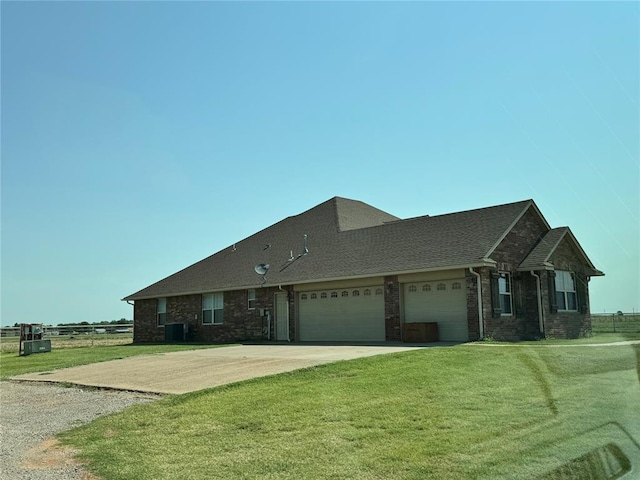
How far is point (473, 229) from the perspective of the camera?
24188 millimetres

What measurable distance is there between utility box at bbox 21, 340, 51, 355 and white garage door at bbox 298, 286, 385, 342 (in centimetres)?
1069

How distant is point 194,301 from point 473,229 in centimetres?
1548

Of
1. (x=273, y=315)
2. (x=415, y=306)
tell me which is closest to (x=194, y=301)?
(x=273, y=315)

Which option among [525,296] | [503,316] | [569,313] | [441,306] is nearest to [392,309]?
[441,306]

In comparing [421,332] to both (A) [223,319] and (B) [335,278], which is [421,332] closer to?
(B) [335,278]

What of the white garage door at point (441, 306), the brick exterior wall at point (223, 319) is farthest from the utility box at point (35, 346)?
the white garage door at point (441, 306)

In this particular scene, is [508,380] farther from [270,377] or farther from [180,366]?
[180,366]

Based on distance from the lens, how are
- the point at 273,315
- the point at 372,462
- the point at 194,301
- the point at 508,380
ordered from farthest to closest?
the point at 194,301, the point at 273,315, the point at 508,380, the point at 372,462

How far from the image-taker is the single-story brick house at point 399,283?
22.3 m

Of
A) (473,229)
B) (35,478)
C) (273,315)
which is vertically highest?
(473,229)

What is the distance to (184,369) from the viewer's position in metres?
16.7

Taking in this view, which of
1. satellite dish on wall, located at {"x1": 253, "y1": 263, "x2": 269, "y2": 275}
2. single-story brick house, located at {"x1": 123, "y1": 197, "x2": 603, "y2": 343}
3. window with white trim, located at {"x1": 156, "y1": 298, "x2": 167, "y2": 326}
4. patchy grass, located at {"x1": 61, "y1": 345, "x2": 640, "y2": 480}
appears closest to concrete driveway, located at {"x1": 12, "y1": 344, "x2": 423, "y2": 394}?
patchy grass, located at {"x1": 61, "y1": 345, "x2": 640, "y2": 480}

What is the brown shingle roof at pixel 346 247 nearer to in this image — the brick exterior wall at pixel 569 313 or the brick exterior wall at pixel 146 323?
the brick exterior wall at pixel 146 323

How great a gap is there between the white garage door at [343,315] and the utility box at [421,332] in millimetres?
2086
